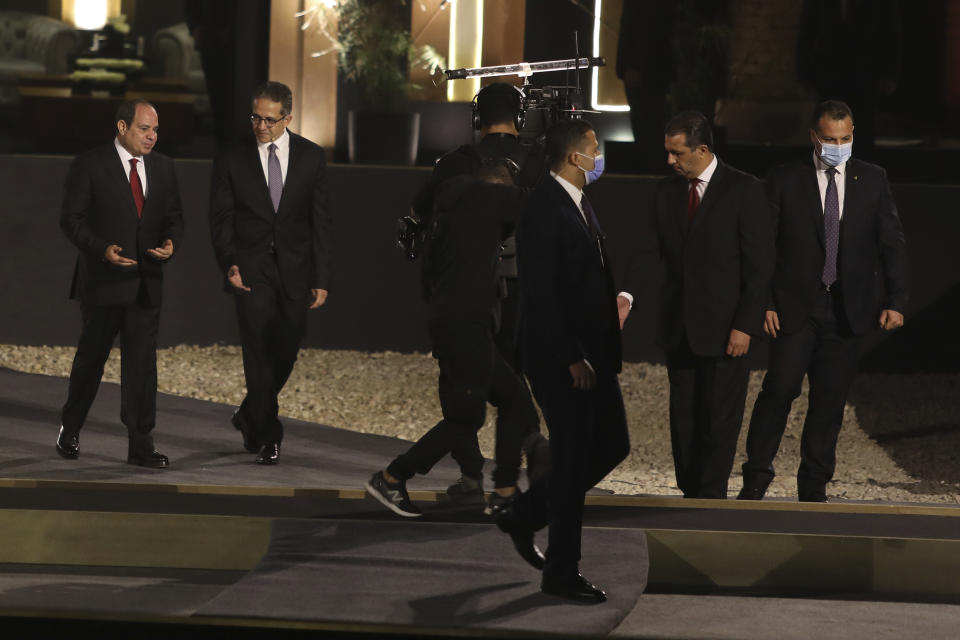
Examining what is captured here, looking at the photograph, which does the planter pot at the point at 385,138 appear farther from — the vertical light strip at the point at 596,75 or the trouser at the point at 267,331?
the trouser at the point at 267,331

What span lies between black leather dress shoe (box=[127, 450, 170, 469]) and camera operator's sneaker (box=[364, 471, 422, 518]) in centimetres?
155

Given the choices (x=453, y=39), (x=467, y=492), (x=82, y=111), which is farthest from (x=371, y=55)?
(x=467, y=492)

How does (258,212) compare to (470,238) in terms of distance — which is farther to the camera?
(258,212)

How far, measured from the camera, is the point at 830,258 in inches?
208

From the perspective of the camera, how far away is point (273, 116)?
5.70 m

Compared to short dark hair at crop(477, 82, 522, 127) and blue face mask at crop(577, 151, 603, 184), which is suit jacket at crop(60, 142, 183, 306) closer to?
short dark hair at crop(477, 82, 522, 127)

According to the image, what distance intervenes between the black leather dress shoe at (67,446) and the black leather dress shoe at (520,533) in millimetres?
2507

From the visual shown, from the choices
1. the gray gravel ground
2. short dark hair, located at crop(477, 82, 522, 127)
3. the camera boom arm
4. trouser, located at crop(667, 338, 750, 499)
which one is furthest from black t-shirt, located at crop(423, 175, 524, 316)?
the gray gravel ground

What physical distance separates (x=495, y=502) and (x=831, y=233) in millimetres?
Answer: 1536

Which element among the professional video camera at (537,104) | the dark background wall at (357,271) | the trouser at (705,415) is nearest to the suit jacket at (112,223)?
the professional video camera at (537,104)

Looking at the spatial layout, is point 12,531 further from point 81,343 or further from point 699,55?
point 699,55

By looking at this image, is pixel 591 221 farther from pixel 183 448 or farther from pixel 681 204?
pixel 183 448

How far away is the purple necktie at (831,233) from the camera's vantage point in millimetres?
5273

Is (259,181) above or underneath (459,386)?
above
